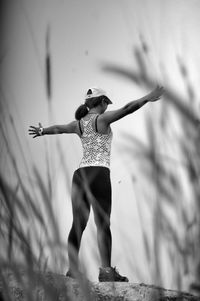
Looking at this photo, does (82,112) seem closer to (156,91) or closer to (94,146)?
(94,146)

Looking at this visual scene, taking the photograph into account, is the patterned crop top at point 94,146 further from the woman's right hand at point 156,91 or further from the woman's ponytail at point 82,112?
the woman's right hand at point 156,91

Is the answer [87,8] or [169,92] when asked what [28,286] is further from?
[87,8]

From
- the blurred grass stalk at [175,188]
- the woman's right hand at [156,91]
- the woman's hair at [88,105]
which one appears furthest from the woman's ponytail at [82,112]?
the blurred grass stalk at [175,188]

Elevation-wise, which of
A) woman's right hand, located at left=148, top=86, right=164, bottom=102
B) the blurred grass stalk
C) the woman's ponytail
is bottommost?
the blurred grass stalk

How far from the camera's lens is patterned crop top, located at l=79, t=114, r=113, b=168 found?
4.44 feet

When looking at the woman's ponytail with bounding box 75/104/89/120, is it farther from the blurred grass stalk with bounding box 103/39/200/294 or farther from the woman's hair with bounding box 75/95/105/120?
the blurred grass stalk with bounding box 103/39/200/294

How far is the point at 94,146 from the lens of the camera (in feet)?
4.49

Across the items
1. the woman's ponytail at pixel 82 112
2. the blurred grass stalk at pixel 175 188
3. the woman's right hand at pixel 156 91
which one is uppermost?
the woman's ponytail at pixel 82 112

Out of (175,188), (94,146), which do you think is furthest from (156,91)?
(94,146)

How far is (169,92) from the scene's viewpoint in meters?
0.29

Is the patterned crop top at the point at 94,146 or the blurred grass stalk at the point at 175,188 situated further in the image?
the patterned crop top at the point at 94,146

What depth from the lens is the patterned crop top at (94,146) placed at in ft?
4.44

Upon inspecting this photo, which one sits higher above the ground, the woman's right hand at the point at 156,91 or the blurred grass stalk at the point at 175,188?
the woman's right hand at the point at 156,91

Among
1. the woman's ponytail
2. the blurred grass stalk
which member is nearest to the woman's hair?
the woman's ponytail
